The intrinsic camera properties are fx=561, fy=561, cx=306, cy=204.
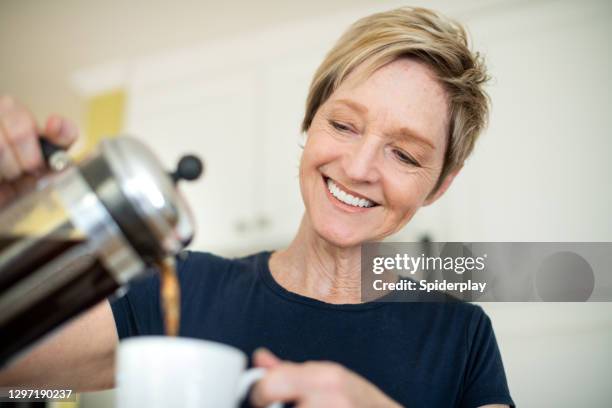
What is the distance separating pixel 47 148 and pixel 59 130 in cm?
2

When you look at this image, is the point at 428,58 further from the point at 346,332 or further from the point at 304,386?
the point at 304,386

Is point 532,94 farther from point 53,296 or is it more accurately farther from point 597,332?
point 53,296

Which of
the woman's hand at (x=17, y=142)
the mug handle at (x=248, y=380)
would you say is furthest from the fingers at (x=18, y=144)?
the mug handle at (x=248, y=380)

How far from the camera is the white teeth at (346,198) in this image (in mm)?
873

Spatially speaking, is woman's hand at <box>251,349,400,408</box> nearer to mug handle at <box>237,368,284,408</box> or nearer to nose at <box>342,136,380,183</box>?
mug handle at <box>237,368,284,408</box>

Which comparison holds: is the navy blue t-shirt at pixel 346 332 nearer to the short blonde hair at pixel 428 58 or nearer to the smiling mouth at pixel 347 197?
the smiling mouth at pixel 347 197

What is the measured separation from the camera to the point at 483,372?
0.82 metres

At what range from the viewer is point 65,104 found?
117 inches

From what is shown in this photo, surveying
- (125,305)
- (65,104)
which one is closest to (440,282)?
(125,305)

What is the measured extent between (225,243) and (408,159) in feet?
4.50

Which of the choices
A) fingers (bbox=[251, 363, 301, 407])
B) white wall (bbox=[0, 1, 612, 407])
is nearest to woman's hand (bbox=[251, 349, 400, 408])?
fingers (bbox=[251, 363, 301, 407])

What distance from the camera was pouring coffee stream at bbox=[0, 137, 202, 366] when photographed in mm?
411

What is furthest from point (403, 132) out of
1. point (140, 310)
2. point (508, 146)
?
point (508, 146)

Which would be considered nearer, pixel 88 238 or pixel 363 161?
pixel 88 238
